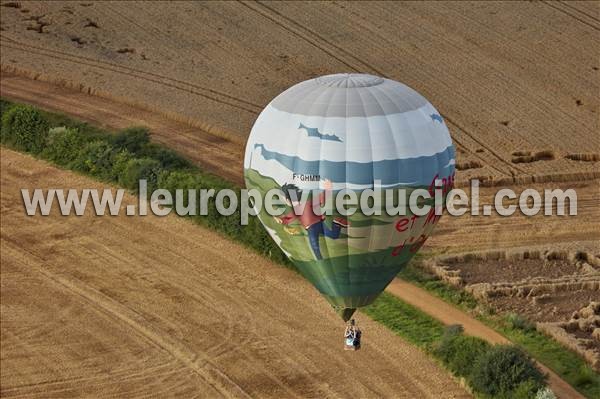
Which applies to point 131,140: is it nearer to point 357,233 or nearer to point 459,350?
point 459,350

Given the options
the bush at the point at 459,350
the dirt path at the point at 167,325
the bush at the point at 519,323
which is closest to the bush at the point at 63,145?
the dirt path at the point at 167,325

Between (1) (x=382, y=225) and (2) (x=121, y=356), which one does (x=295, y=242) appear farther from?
(2) (x=121, y=356)

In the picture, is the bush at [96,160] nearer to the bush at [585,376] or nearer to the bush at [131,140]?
the bush at [131,140]

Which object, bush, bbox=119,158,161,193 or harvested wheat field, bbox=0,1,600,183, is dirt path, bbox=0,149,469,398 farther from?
harvested wheat field, bbox=0,1,600,183

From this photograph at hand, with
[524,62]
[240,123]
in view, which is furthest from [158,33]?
[524,62]

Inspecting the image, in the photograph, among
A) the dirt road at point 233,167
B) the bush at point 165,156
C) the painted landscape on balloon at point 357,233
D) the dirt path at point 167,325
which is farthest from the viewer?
the bush at point 165,156

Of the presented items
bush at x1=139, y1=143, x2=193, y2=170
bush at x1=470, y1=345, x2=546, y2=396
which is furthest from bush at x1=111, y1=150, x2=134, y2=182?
bush at x1=470, y1=345, x2=546, y2=396
